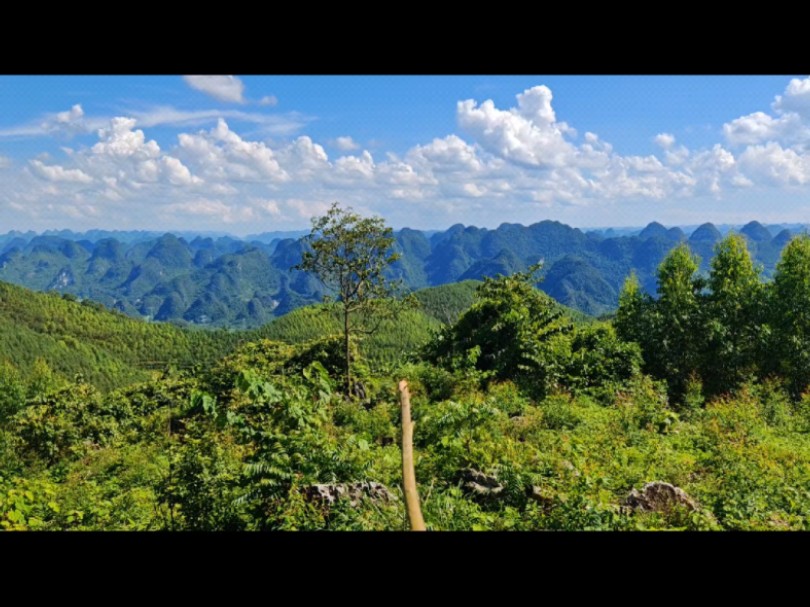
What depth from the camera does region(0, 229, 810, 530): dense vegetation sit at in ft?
15.4

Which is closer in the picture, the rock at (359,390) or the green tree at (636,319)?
the rock at (359,390)

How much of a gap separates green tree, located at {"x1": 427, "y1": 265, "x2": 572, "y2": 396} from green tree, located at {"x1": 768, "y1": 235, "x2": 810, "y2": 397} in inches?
279

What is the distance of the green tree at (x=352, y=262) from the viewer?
1172 cm

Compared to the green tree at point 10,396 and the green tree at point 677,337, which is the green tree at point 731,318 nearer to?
the green tree at point 677,337

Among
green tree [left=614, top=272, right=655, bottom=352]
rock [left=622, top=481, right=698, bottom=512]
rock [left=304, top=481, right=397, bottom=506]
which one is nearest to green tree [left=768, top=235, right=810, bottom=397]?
green tree [left=614, top=272, right=655, bottom=352]

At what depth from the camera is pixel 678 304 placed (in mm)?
17078

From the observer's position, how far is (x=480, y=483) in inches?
218

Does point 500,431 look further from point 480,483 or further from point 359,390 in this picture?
point 359,390

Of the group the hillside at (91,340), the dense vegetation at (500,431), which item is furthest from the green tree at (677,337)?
the hillside at (91,340)

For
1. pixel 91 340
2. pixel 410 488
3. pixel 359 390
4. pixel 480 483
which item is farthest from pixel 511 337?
pixel 91 340

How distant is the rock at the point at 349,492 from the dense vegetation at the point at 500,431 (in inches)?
1.5

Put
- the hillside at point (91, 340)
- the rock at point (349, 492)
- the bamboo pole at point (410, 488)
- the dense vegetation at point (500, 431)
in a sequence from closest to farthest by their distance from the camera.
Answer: the bamboo pole at point (410, 488)
the rock at point (349, 492)
the dense vegetation at point (500, 431)
the hillside at point (91, 340)
